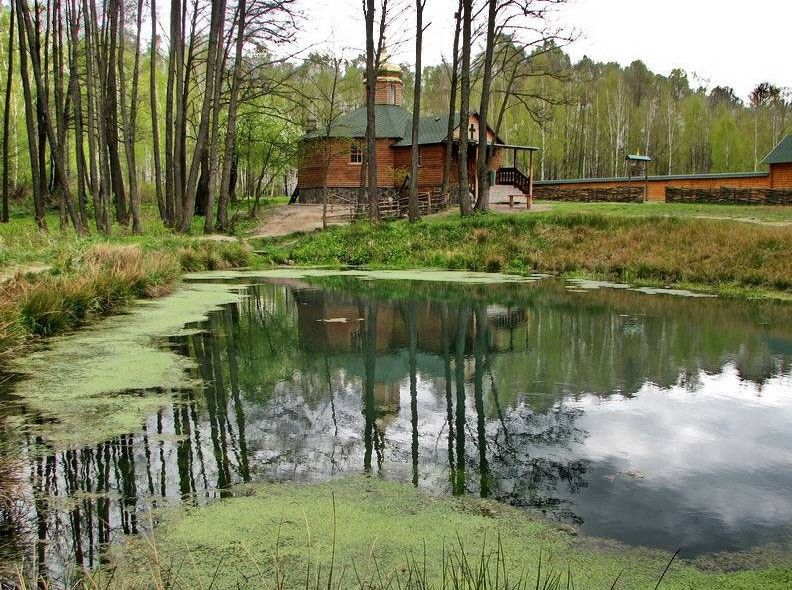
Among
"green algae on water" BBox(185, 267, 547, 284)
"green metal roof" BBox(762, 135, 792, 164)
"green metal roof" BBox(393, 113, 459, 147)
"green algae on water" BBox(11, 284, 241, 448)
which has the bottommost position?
"green algae on water" BBox(11, 284, 241, 448)

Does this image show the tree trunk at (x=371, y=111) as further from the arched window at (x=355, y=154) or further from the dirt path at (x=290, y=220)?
the arched window at (x=355, y=154)

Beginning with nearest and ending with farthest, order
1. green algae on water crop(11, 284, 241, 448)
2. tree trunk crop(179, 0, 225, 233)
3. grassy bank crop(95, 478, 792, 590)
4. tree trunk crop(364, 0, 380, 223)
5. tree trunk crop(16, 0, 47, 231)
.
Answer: grassy bank crop(95, 478, 792, 590) → green algae on water crop(11, 284, 241, 448) → tree trunk crop(179, 0, 225, 233) → tree trunk crop(16, 0, 47, 231) → tree trunk crop(364, 0, 380, 223)

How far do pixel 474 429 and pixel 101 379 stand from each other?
3.77 m

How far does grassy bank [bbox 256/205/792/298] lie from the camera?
53.0 ft

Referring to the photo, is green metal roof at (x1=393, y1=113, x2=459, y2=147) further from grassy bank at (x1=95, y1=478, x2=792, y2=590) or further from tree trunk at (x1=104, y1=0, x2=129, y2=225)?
grassy bank at (x1=95, y1=478, x2=792, y2=590)

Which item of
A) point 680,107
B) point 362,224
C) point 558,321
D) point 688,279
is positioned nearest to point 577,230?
point 688,279

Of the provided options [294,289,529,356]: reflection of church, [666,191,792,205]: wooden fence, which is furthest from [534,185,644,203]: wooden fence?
[294,289,529,356]: reflection of church

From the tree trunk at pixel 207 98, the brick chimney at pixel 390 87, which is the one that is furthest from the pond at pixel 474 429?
the brick chimney at pixel 390 87

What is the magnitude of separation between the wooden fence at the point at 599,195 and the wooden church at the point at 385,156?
2.67 m

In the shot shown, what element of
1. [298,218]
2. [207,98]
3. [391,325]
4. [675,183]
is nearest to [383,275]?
[391,325]

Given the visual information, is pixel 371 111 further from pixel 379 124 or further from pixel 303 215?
pixel 379 124

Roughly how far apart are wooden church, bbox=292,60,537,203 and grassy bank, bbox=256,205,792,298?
11.9m

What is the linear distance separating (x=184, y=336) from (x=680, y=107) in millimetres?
70409

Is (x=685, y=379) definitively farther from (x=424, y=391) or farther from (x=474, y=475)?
(x=474, y=475)
